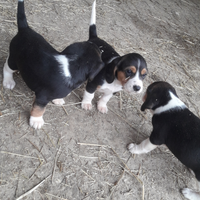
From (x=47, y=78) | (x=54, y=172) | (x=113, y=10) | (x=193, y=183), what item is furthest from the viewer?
(x=113, y=10)

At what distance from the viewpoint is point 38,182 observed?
9.34 feet

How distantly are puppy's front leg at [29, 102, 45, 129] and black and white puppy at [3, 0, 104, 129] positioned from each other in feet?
0.21

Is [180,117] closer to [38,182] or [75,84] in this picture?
[75,84]

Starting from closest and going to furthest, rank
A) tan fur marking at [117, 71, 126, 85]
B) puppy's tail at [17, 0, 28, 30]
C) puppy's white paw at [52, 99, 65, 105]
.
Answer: puppy's tail at [17, 0, 28, 30], tan fur marking at [117, 71, 126, 85], puppy's white paw at [52, 99, 65, 105]

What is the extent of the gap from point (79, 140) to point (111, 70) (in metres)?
1.33

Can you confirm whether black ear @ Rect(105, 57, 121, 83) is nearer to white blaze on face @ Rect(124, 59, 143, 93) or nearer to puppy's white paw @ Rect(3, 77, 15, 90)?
white blaze on face @ Rect(124, 59, 143, 93)

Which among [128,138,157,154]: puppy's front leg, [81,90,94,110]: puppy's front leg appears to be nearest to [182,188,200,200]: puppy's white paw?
[128,138,157,154]: puppy's front leg

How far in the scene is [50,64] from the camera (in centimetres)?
280

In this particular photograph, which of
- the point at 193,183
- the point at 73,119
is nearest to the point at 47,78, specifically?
the point at 73,119

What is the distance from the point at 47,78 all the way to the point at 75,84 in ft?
1.35

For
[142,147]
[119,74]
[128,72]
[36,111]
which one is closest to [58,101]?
[36,111]

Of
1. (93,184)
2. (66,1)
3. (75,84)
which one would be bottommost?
(93,184)

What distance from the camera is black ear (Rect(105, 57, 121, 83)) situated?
337 cm

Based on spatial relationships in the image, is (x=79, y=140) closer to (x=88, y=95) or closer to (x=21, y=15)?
(x=88, y=95)
